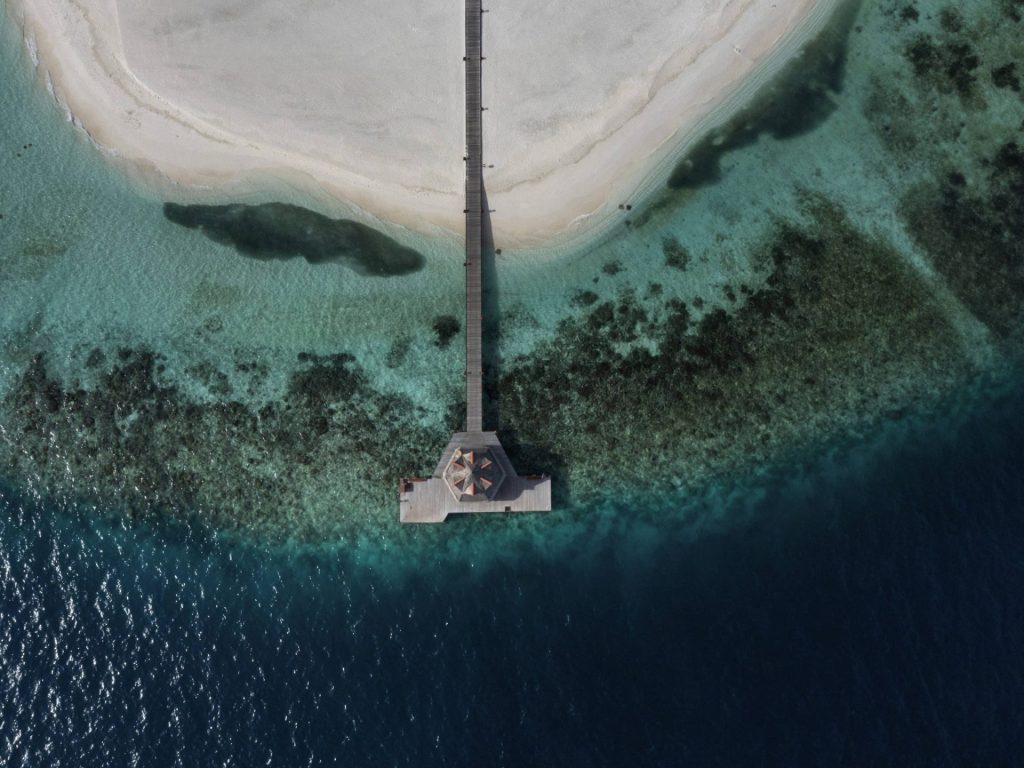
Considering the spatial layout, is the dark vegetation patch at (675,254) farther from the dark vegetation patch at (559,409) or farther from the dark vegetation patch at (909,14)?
the dark vegetation patch at (909,14)

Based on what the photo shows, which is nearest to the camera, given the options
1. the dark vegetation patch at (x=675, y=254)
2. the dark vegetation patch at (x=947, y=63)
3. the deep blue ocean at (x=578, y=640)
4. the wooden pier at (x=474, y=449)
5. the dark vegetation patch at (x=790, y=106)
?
the deep blue ocean at (x=578, y=640)

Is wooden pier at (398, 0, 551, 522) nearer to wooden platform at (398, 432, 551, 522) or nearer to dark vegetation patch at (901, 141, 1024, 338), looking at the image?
wooden platform at (398, 432, 551, 522)

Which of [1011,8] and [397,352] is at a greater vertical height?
[1011,8]

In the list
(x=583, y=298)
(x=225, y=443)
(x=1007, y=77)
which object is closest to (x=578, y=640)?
(x=583, y=298)

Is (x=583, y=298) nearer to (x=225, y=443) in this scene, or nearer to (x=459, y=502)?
(x=459, y=502)

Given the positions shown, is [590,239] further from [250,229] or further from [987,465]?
[987,465]

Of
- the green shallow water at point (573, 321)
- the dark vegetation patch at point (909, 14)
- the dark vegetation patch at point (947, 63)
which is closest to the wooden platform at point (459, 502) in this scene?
the green shallow water at point (573, 321)

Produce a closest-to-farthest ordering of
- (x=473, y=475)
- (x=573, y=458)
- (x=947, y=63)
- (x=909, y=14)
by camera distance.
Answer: (x=473, y=475) → (x=573, y=458) → (x=947, y=63) → (x=909, y=14)
